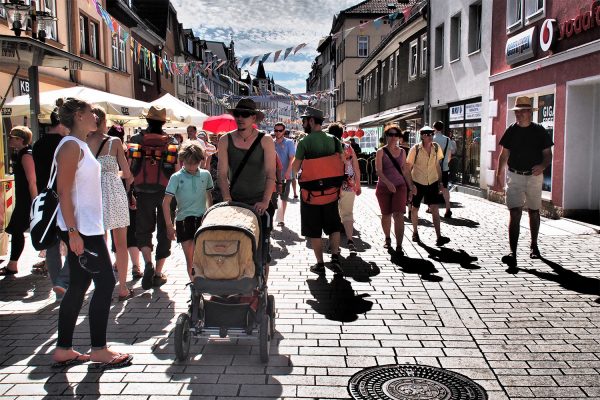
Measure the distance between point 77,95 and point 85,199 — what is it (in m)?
7.56

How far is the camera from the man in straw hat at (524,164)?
7.15 m

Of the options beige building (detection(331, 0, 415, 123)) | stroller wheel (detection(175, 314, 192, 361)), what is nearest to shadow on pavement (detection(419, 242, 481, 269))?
stroller wheel (detection(175, 314, 192, 361))

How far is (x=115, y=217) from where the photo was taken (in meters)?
5.49

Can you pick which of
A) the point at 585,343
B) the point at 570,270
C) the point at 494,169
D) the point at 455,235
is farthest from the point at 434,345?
the point at 494,169

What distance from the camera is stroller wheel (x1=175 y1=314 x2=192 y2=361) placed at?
13.2ft

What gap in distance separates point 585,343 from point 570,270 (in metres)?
2.47

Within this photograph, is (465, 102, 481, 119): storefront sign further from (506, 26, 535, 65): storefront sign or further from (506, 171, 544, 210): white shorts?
(506, 171, 544, 210): white shorts

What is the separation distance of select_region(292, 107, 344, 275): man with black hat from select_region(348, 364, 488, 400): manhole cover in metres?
2.78

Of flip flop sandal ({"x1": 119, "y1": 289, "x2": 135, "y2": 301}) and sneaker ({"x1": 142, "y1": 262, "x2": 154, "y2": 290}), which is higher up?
sneaker ({"x1": 142, "y1": 262, "x2": 154, "y2": 290})

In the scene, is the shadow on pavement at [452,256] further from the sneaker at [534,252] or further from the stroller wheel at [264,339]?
the stroller wheel at [264,339]

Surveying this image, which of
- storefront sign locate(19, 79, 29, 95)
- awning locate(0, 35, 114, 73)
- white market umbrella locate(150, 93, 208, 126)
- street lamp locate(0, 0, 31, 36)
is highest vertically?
street lamp locate(0, 0, 31, 36)

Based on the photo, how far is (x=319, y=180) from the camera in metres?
6.67

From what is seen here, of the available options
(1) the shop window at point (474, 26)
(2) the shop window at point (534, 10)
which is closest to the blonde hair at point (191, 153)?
(2) the shop window at point (534, 10)

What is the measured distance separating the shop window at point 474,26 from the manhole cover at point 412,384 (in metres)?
14.1
